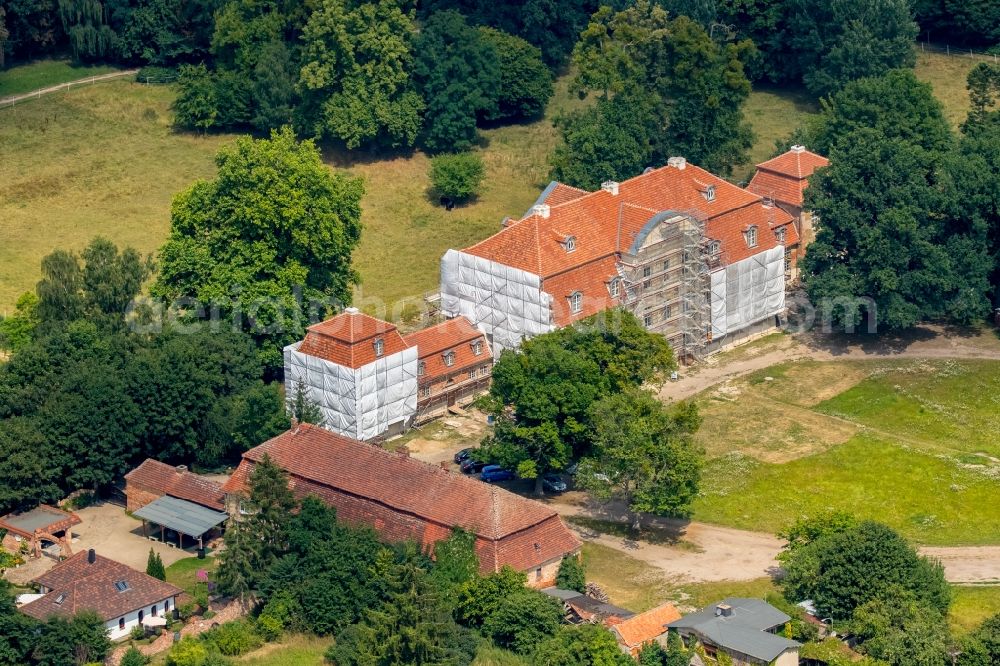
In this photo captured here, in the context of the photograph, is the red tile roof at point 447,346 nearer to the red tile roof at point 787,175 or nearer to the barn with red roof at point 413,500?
the barn with red roof at point 413,500

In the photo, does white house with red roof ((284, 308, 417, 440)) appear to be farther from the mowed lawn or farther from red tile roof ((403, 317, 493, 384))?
the mowed lawn

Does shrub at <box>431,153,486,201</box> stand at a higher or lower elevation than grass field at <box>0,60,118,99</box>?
lower

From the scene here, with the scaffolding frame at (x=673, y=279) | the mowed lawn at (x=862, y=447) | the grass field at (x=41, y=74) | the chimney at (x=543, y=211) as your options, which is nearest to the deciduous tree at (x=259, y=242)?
the chimney at (x=543, y=211)

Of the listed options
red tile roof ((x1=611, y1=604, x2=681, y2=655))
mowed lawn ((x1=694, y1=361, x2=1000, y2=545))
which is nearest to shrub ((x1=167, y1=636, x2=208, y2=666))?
red tile roof ((x1=611, y1=604, x2=681, y2=655))

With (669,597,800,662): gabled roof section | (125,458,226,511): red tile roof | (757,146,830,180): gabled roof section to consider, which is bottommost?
(669,597,800,662): gabled roof section

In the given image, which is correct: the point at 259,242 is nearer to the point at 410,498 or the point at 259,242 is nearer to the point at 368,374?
the point at 368,374

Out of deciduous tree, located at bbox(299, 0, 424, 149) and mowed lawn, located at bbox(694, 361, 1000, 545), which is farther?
deciduous tree, located at bbox(299, 0, 424, 149)

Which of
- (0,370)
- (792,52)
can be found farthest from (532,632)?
(792,52)

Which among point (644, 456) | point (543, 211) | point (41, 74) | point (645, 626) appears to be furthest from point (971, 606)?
point (41, 74)
